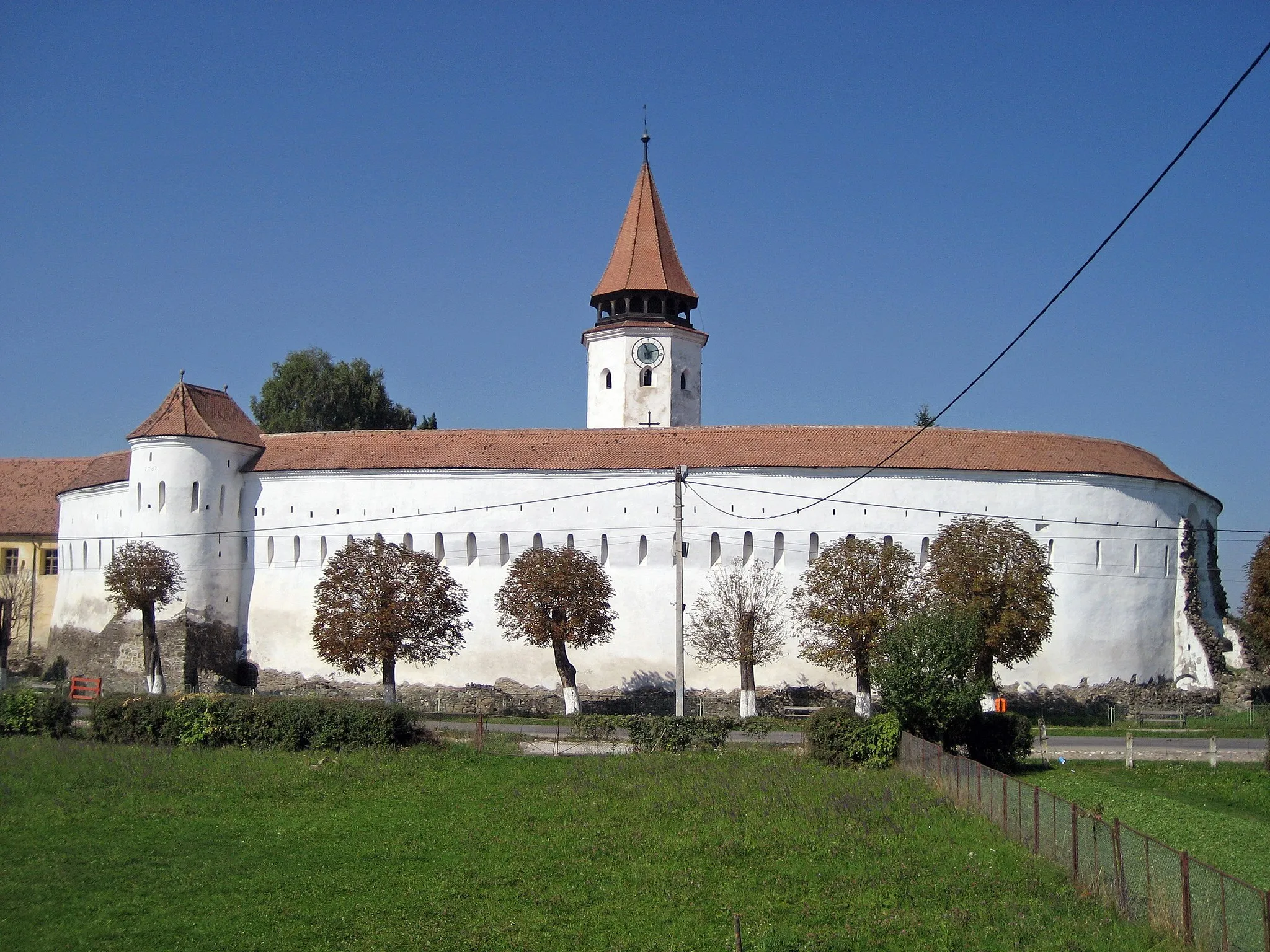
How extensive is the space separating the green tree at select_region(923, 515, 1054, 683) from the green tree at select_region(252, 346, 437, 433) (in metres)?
43.1

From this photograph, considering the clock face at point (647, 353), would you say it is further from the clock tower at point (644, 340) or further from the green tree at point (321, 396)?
the green tree at point (321, 396)

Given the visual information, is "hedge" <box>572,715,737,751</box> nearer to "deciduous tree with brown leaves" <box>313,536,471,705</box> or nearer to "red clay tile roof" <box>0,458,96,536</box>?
"deciduous tree with brown leaves" <box>313,536,471,705</box>

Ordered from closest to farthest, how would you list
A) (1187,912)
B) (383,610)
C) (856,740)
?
(1187,912)
(856,740)
(383,610)

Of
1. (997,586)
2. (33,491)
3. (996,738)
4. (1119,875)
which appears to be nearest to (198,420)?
(33,491)

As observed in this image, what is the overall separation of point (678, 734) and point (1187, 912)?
16.3 metres

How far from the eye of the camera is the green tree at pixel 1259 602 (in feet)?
146

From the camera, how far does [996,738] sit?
26969 millimetres

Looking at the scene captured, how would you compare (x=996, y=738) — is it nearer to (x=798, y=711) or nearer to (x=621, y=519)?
(x=798, y=711)

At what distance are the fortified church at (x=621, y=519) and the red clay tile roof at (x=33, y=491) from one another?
685 centimetres

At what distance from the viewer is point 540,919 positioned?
613 inches

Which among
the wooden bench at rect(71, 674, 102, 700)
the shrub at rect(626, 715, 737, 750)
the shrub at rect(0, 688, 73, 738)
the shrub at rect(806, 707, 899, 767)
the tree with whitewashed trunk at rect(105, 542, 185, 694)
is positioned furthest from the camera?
the tree with whitewashed trunk at rect(105, 542, 185, 694)

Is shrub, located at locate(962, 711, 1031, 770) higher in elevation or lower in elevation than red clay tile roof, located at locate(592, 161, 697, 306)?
lower

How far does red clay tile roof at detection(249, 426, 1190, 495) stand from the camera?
44125mm

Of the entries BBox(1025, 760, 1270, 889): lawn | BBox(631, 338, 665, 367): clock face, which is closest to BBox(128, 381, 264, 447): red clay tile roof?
BBox(631, 338, 665, 367): clock face
